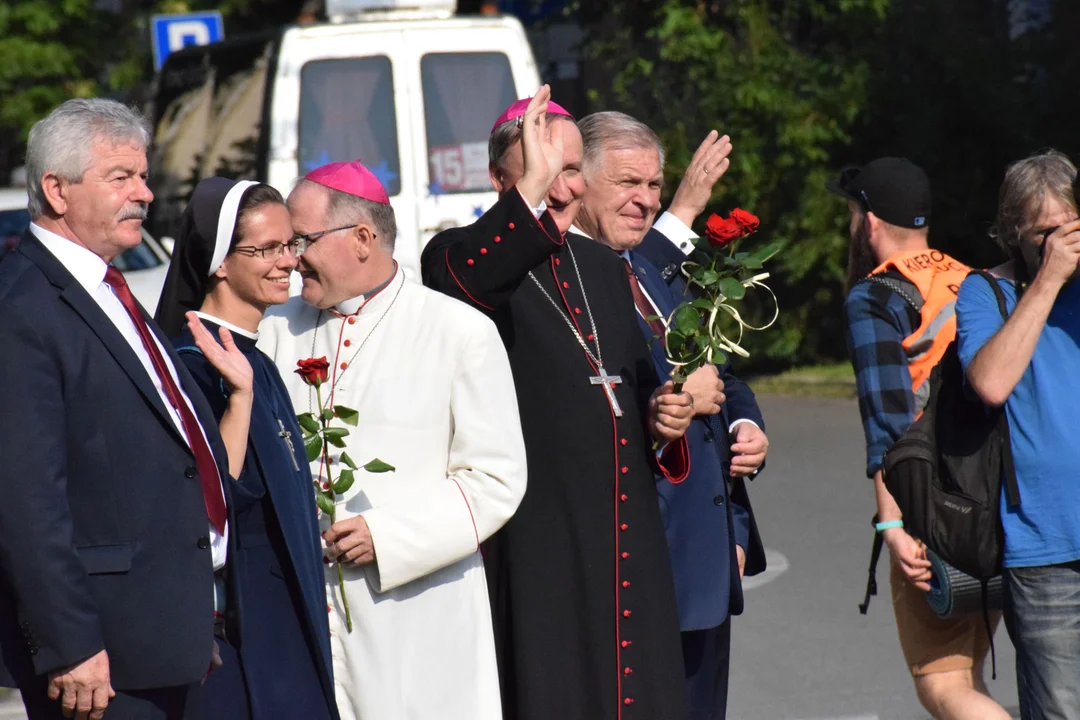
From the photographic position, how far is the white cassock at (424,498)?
374 centimetres

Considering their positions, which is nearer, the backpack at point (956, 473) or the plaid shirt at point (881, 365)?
the backpack at point (956, 473)

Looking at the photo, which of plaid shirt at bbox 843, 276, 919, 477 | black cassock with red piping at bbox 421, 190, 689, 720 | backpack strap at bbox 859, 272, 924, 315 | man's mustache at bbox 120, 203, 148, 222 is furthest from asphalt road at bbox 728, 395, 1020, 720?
man's mustache at bbox 120, 203, 148, 222

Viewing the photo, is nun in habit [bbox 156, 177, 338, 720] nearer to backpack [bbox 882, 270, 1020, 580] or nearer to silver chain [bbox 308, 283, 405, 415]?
silver chain [bbox 308, 283, 405, 415]

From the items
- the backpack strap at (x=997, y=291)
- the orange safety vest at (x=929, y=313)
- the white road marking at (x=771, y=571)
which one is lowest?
the white road marking at (x=771, y=571)

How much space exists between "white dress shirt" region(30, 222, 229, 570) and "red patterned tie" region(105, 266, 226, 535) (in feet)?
0.03

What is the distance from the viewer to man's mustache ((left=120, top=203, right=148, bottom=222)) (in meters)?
3.27

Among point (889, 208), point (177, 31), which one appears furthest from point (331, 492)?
point (177, 31)

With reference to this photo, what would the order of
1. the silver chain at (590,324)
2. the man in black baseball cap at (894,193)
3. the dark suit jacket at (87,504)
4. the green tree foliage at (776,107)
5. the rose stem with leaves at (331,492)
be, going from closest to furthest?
the dark suit jacket at (87,504) → the rose stem with leaves at (331,492) → the silver chain at (590,324) → the man in black baseball cap at (894,193) → the green tree foliage at (776,107)

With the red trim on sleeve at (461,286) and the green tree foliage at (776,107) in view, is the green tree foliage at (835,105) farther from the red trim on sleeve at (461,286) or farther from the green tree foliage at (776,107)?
the red trim on sleeve at (461,286)

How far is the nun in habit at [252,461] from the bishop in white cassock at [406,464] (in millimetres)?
202

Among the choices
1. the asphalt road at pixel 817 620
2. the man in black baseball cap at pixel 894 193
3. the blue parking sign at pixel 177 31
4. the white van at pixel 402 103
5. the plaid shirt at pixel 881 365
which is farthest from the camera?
the blue parking sign at pixel 177 31

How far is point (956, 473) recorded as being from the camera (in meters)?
4.01

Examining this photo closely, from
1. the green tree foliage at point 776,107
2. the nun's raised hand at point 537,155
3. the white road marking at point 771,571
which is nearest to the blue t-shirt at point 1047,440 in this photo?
the nun's raised hand at point 537,155

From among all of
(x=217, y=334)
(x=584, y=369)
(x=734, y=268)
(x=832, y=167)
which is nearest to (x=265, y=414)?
(x=217, y=334)
